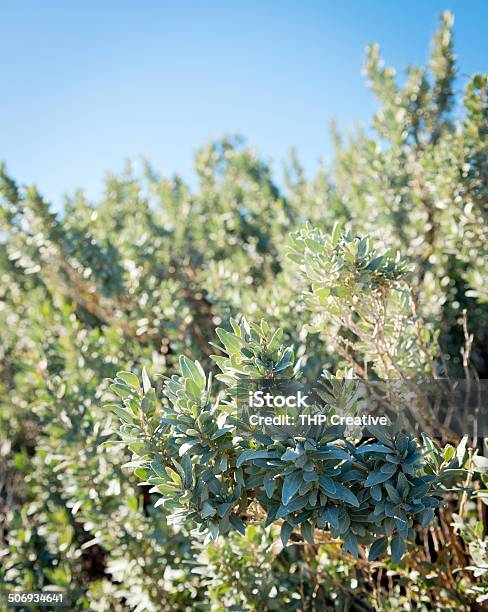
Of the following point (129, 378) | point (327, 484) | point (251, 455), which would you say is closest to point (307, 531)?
point (327, 484)

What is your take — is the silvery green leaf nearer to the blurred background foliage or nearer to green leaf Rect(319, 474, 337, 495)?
green leaf Rect(319, 474, 337, 495)

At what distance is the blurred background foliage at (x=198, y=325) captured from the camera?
8.09 feet

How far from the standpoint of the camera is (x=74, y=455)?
297 cm

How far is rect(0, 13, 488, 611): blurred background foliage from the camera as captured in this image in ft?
8.09

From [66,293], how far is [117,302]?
2.81 ft

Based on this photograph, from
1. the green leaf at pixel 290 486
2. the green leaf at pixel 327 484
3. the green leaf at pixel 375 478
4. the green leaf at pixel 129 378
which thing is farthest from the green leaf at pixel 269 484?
the green leaf at pixel 129 378

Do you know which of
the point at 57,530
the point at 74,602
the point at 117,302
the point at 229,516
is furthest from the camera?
the point at 117,302

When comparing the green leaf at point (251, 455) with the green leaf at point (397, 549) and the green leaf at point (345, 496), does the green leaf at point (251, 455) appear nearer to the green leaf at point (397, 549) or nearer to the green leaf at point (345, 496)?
the green leaf at point (345, 496)

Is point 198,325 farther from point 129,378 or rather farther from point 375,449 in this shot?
point 375,449

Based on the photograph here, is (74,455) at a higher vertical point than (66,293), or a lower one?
lower

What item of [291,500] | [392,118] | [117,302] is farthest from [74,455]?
[392,118]

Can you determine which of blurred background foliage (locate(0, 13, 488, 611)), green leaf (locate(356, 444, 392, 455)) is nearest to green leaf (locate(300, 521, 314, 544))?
green leaf (locate(356, 444, 392, 455))

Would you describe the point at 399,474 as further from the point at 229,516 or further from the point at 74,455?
the point at 74,455

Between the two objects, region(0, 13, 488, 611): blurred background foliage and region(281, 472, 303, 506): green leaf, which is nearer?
region(281, 472, 303, 506): green leaf
